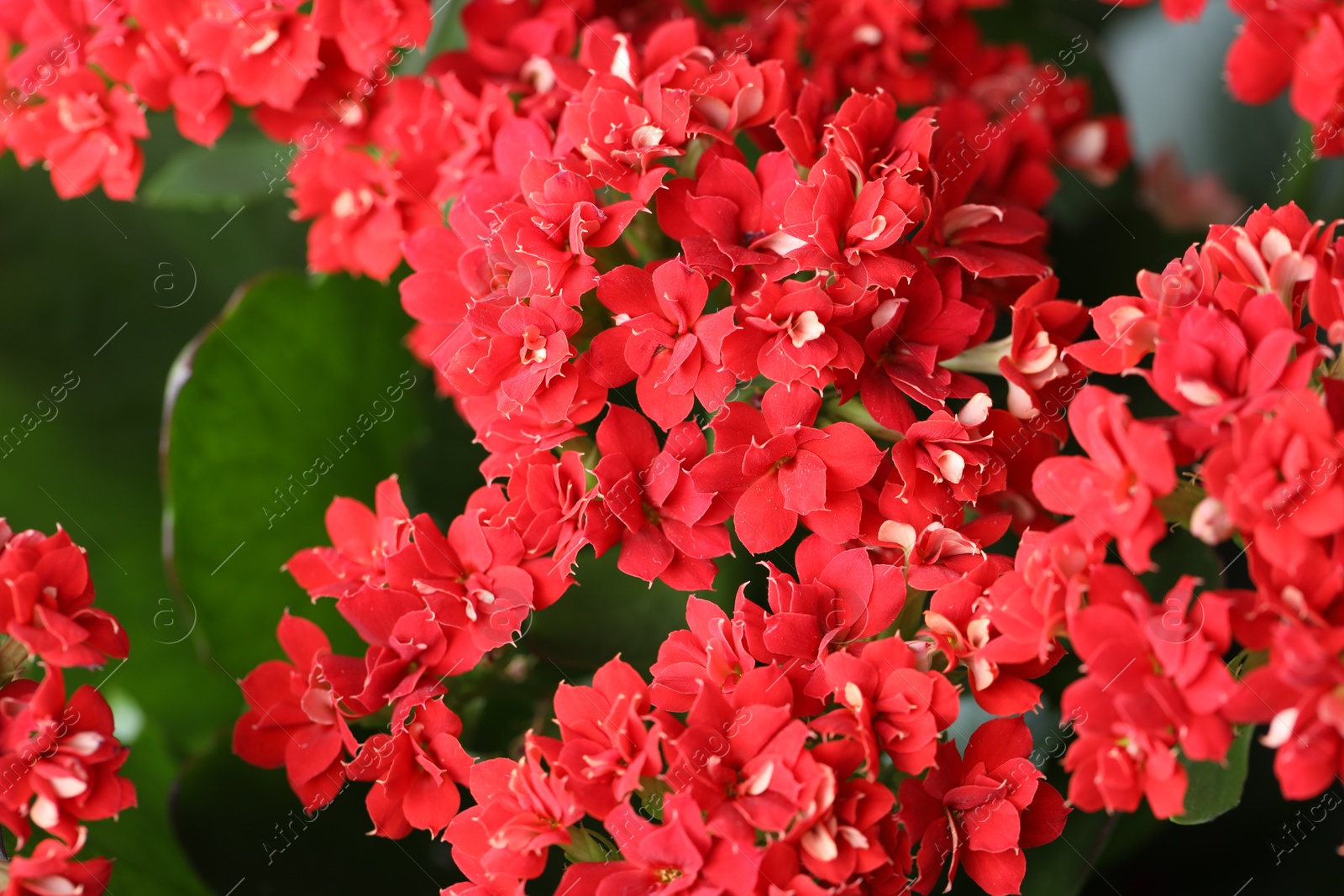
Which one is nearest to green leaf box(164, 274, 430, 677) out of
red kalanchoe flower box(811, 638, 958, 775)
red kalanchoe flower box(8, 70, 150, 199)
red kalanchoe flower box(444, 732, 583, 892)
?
red kalanchoe flower box(8, 70, 150, 199)

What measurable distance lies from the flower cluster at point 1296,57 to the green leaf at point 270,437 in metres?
0.65

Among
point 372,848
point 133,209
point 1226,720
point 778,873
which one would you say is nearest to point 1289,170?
point 1226,720

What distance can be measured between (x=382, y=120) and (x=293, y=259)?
264 mm

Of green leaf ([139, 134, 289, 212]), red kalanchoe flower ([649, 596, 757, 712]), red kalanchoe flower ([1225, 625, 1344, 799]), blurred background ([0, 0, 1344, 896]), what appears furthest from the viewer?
green leaf ([139, 134, 289, 212])

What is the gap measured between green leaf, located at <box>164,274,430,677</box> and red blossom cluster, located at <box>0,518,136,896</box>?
212mm

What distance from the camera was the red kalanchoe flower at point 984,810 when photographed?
1.67 ft

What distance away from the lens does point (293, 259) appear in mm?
979

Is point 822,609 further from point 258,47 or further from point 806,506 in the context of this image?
point 258,47

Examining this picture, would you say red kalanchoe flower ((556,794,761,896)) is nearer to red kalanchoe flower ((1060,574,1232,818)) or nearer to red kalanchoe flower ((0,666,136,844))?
red kalanchoe flower ((1060,574,1232,818))

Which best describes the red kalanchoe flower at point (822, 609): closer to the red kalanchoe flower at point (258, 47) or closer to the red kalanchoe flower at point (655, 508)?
the red kalanchoe flower at point (655, 508)

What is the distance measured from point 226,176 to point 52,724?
50 cm

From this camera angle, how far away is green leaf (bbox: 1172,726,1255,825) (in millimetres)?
541

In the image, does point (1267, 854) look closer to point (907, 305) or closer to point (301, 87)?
point (907, 305)

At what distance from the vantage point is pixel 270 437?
2.69 ft
